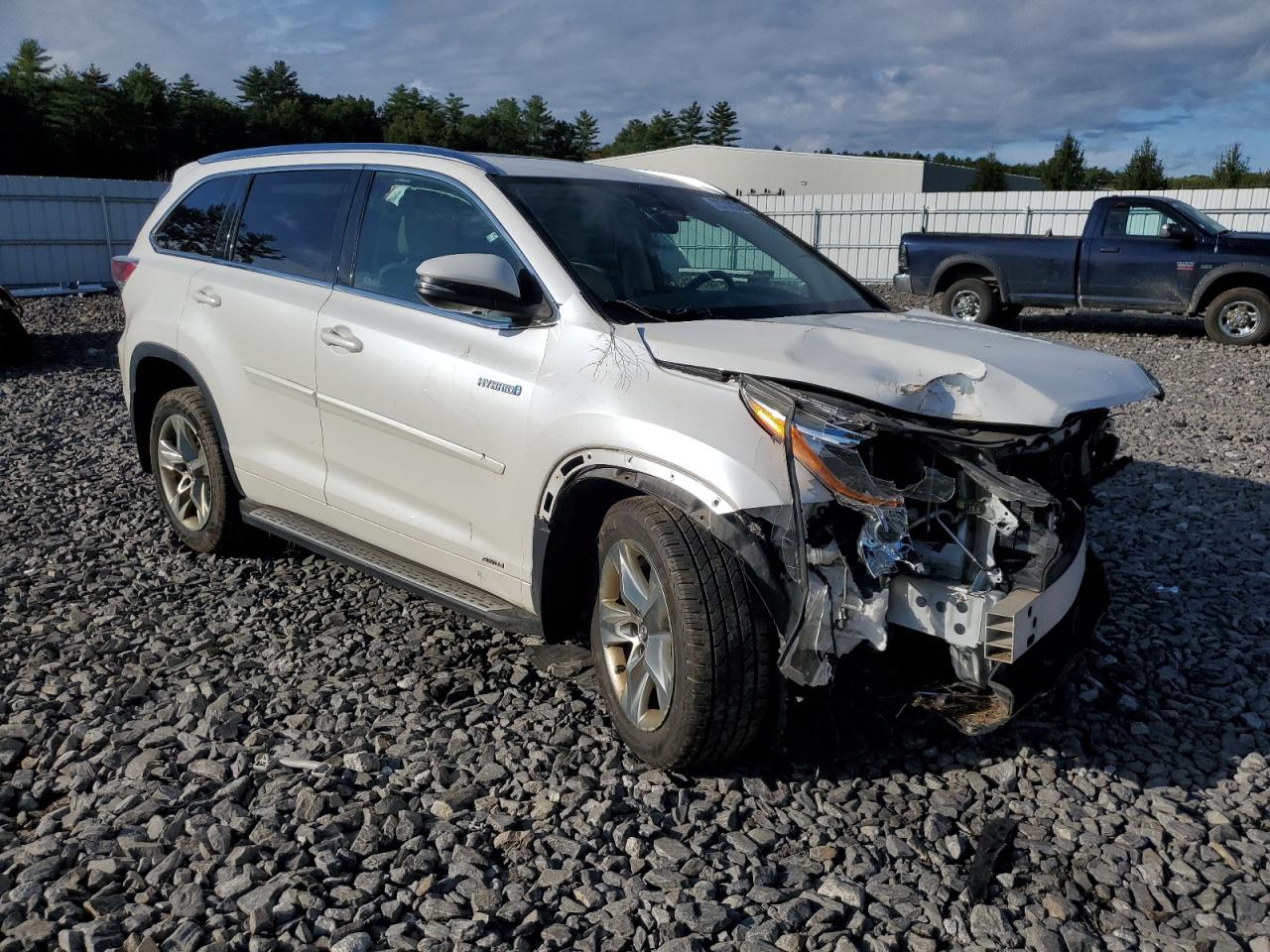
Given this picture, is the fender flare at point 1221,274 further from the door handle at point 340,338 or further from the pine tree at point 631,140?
the pine tree at point 631,140

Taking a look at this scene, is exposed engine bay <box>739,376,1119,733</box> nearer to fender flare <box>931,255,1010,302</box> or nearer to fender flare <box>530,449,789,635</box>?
fender flare <box>530,449,789,635</box>

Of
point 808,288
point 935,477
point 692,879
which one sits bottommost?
point 692,879

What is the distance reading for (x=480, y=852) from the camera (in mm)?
2971

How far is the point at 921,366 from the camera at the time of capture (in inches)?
124

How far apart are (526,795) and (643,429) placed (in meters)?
1.20

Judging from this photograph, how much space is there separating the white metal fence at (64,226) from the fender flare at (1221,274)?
63.6 feet

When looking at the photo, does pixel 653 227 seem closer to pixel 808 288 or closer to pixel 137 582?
pixel 808 288

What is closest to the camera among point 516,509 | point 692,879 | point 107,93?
point 692,879

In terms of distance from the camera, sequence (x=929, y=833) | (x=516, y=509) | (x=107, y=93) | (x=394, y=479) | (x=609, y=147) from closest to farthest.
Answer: (x=929, y=833)
(x=516, y=509)
(x=394, y=479)
(x=107, y=93)
(x=609, y=147)

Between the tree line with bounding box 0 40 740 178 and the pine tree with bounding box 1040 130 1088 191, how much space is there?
89.7ft

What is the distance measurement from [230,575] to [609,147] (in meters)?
97.2

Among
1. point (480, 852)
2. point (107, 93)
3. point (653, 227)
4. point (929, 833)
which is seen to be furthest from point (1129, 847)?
point (107, 93)

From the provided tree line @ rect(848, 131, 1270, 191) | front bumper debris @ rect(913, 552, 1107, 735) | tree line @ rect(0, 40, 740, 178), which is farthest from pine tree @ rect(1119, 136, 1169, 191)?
front bumper debris @ rect(913, 552, 1107, 735)

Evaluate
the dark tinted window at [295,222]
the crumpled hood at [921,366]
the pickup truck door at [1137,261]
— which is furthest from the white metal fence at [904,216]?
the crumpled hood at [921,366]
